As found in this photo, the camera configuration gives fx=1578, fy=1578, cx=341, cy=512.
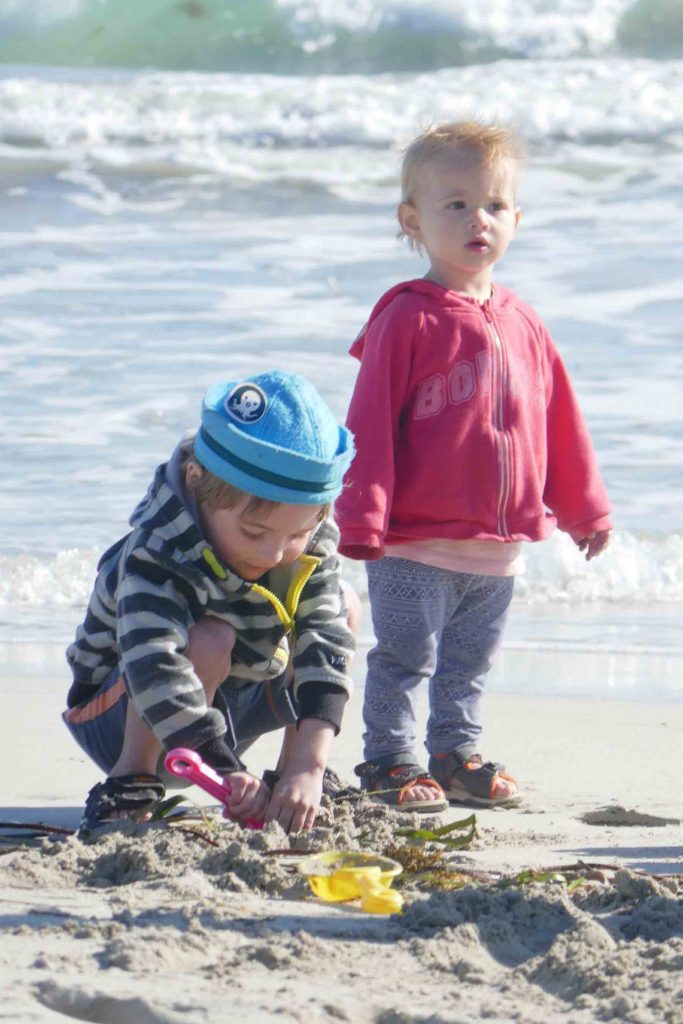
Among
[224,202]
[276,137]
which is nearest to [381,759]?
[224,202]

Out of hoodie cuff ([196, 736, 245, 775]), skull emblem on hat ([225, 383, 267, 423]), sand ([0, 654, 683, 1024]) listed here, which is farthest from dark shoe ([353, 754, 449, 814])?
skull emblem on hat ([225, 383, 267, 423])

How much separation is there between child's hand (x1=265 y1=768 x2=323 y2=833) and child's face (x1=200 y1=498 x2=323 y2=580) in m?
0.43

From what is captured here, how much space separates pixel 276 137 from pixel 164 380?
6667 mm

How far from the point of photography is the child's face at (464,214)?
12.8 ft

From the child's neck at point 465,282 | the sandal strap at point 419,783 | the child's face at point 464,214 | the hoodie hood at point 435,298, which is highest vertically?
the child's face at point 464,214

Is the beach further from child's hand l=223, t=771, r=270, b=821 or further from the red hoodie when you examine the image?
the red hoodie

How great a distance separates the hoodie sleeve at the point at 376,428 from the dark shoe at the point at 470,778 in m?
0.57

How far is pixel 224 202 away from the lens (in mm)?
12195

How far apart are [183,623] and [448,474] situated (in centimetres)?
91

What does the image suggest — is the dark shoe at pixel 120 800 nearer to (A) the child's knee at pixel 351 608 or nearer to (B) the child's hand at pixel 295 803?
(B) the child's hand at pixel 295 803

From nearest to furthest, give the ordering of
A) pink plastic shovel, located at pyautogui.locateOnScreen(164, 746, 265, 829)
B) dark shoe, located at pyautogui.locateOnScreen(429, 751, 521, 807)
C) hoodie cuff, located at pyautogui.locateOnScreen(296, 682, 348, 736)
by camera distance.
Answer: pink plastic shovel, located at pyautogui.locateOnScreen(164, 746, 265, 829) → hoodie cuff, located at pyautogui.locateOnScreen(296, 682, 348, 736) → dark shoe, located at pyautogui.locateOnScreen(429, 751, 521, 807)

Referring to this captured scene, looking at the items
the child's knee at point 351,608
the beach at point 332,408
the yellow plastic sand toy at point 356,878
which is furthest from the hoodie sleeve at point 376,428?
the yellow plastic sand toy at point 356,878

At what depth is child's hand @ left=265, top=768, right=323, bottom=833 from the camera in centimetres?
306

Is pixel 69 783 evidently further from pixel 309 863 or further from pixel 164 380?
pixel 164 380
